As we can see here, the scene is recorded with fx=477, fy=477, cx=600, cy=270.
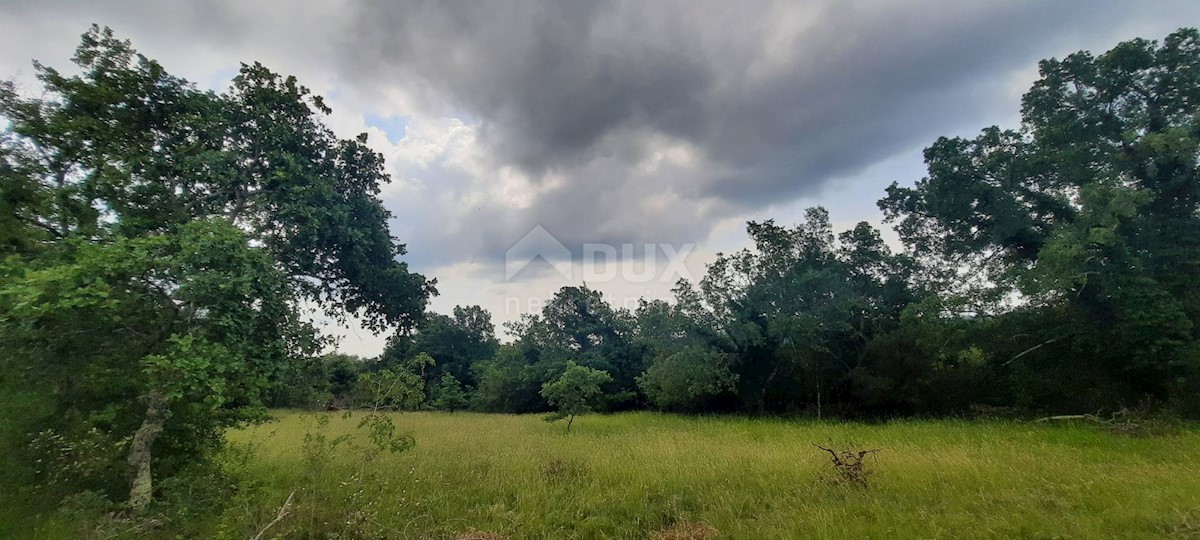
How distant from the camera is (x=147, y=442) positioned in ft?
20.5

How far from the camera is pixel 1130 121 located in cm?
1305

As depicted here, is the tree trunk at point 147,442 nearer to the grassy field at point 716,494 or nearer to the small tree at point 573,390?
the grassy field at point 716,494

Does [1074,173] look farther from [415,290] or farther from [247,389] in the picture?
[247,389]

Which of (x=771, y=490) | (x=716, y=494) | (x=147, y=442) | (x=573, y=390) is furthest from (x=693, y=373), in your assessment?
(x=147, y=442)

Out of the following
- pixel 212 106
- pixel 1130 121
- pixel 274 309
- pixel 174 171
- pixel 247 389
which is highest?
pixel 1130 121

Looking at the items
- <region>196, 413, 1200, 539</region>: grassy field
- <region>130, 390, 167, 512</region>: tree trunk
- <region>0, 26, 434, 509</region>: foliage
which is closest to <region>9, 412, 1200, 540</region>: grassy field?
<region>196, 413, 1200, 539</region>: grassy field

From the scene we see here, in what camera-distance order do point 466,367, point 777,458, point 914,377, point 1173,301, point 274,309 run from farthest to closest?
point 466,367 → point 914,377 → point 1173,301 → point 777,458 → point 274,309

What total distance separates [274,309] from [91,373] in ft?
7.33

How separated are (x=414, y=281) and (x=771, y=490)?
7426mm

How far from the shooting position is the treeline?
12.0 metres

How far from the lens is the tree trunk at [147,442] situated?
6.11 metres

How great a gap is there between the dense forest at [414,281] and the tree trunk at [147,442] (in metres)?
0.03

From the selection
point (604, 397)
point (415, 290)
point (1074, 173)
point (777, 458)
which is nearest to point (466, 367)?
point (604, 397)

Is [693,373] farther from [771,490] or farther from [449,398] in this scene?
[449,398]
